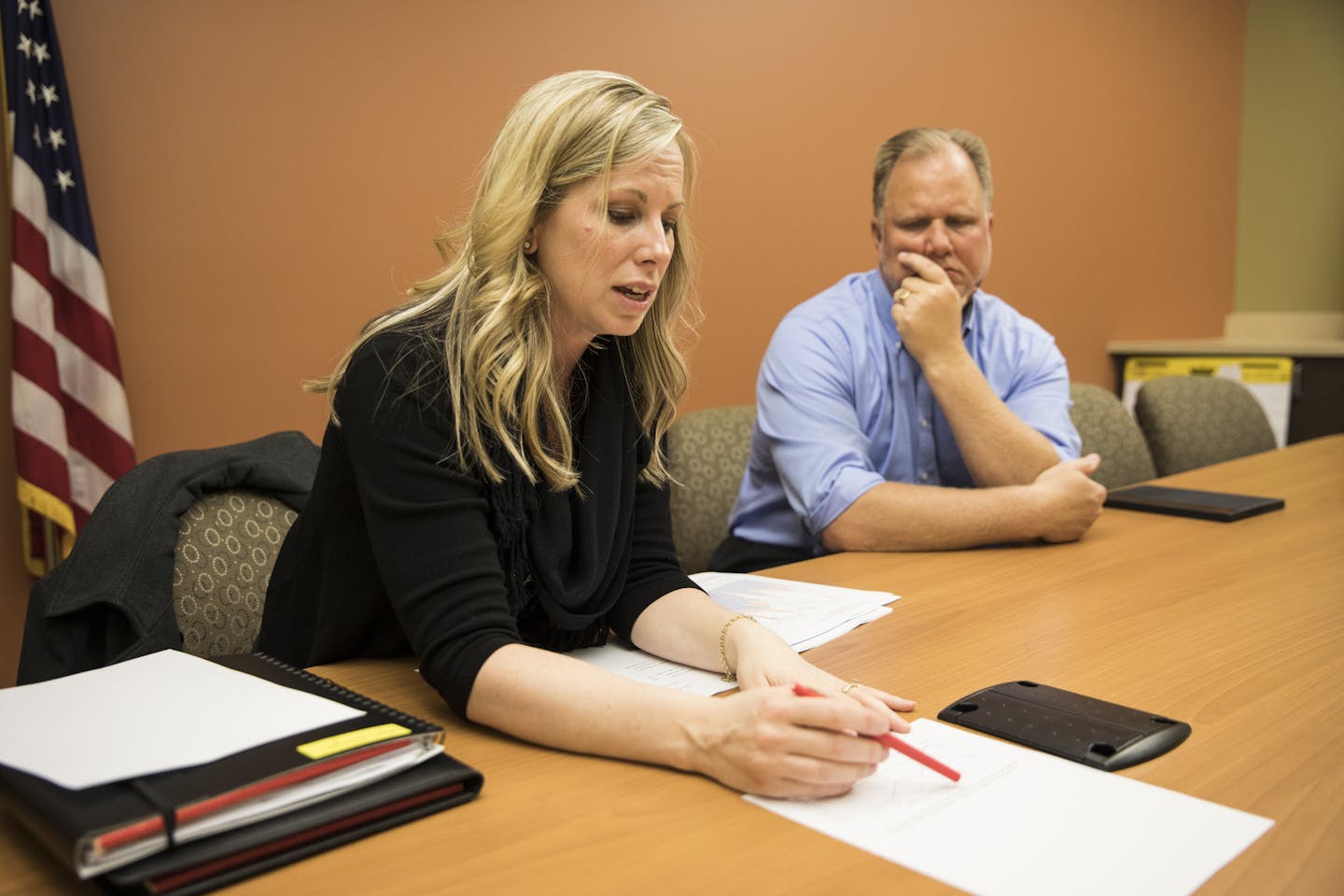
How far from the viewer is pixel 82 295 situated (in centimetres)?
216

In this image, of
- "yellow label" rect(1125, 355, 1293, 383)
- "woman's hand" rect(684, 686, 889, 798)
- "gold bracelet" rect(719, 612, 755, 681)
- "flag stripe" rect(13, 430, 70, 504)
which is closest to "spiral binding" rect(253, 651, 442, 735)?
"woman's hand" rect(684, 686, 889, 798)

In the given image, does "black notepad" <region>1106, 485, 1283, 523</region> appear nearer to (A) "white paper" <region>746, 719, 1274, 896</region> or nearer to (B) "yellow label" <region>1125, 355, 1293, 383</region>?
(A) "white paper" <region>746, 719, 1274, 896</region>

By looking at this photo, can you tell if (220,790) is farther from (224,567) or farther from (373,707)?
(224,567)

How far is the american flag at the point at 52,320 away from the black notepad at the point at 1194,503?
2.09 m

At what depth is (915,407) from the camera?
207 cm

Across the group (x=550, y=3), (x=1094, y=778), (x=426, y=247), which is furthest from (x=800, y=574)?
(x=550, y=3)

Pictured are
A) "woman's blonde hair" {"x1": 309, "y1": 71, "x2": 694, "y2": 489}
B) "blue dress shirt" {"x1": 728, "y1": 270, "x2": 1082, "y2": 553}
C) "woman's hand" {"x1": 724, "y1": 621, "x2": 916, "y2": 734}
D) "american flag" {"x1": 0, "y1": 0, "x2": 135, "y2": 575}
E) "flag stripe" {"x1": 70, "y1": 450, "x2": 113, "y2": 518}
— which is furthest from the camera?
"flag stripe" {"x1": 70, "y1": 450, "x2": 113, "y2": 518}

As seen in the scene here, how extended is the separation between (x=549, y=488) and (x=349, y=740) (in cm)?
44

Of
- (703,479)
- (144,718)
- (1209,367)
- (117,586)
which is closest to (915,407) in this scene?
(703,479)

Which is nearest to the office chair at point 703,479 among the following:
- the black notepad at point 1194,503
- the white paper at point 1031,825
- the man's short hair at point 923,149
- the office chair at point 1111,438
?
the man's short hair at point 923,149

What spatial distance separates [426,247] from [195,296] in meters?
A: 0.58

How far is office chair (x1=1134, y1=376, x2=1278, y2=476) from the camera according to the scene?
3.03m

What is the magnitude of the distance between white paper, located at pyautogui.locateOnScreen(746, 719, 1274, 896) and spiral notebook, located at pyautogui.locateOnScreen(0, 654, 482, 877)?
0.29 metres

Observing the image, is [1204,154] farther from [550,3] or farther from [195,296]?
[195,296]
